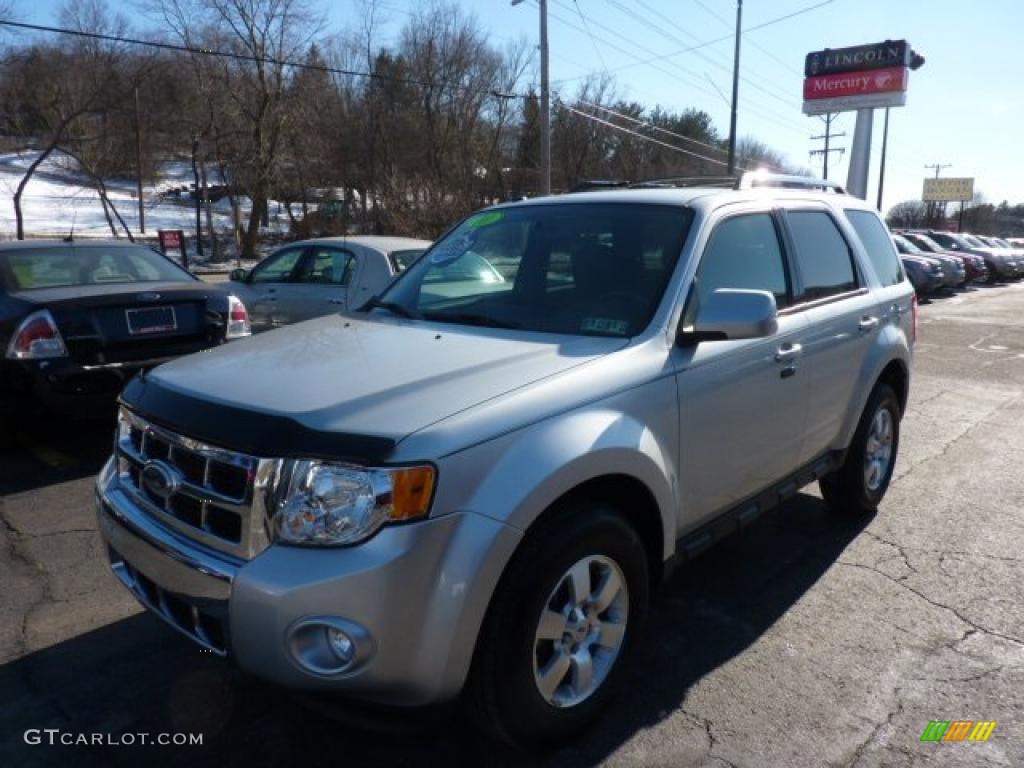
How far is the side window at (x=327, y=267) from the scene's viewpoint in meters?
7.93

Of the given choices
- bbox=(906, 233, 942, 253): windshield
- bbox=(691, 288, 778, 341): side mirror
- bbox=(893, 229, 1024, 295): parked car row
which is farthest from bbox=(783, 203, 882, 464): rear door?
bbox=(906, 233, 942, 253): windshield

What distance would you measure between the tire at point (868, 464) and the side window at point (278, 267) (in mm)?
5932

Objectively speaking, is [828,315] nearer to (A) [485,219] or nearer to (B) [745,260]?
(B) [745,260]

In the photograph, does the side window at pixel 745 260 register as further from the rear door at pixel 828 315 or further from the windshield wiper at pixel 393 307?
the windshield wiper at pixel 393 307

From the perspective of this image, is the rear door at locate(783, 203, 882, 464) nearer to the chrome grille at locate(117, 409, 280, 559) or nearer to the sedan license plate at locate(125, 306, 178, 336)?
the chrome grille at locate(117, 409, 280, 559)

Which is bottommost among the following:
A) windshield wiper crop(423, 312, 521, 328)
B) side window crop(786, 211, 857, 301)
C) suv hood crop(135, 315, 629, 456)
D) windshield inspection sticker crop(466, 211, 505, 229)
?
suv hood crop(135, 315, 629, 456)

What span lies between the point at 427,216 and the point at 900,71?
18.1 metres

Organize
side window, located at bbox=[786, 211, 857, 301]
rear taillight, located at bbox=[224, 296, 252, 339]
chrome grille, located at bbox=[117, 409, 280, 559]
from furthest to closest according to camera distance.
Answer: rear taillight, located at bbox=[224, 296, 252, 339], side window, located at bbox=[786, 211, 857, 301], chrome grille, located at bbox=[117, 409, 280, 559]

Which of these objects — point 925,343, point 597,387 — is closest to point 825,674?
point 597,387

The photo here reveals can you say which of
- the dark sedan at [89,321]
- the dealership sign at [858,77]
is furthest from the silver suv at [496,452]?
the dealership sign at [858,77]

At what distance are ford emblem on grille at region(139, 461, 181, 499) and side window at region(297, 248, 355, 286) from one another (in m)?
5.50

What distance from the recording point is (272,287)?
8.44 meters

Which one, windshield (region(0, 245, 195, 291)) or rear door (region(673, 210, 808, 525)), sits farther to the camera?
windshield (region(0, 245, 195, 291))

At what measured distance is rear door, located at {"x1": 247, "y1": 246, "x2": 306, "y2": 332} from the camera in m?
8.34
